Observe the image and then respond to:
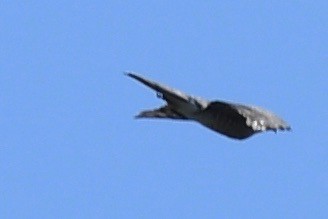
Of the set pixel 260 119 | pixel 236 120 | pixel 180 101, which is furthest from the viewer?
pixel 180 101

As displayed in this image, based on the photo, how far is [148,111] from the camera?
17922 millimetres

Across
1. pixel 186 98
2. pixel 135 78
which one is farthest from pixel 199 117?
pixel 135 78

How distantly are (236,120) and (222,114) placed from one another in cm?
27

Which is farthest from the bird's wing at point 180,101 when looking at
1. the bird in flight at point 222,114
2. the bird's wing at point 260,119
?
the bird's wing at point 260,119

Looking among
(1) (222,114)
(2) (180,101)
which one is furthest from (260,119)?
(2) (180,101)

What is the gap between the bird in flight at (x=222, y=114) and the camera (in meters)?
15.7

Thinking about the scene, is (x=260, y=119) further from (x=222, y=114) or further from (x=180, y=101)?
(x=180, y=101)

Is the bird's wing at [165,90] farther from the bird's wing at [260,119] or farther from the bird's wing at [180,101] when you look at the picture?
the bird's wing at [260,119]

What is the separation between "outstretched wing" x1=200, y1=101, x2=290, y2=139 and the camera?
51.6ft

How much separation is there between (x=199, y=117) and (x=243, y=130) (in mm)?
872

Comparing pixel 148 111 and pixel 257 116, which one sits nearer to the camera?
pixel 257 116

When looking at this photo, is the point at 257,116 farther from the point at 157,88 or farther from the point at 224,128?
the point at 157,88

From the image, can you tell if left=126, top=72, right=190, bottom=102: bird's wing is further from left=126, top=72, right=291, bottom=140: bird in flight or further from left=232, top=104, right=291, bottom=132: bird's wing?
left=232, top=104, right=291, bottom=132: bird's wing

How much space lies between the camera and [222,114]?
627 inches
